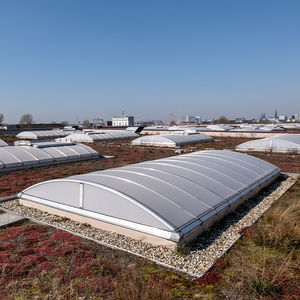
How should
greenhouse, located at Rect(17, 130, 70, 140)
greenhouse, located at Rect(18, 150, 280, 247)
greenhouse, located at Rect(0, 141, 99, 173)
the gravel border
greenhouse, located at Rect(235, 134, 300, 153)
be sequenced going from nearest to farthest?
the gravel border
greenhouse, located at Rect(18, 150, 280, 247)
greenhouse, located at Rect(0, 141, 99, 173)
greenhouse, located at Rect(235, 134, 300, 153)
greenhouse, located at Rect(17, 130, 70, 140)

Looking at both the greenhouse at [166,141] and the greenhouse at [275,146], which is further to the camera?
the greenhouse at [166,141]

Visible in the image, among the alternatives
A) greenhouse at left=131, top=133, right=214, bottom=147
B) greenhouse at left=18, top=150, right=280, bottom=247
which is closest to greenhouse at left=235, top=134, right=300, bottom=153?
greenhouse at left=131, top=133, right=214, bottom=147

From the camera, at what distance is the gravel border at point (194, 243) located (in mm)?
8258

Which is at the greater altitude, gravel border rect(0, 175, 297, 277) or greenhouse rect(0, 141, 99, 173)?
greenhouse rect(0, 141, 99, 173)

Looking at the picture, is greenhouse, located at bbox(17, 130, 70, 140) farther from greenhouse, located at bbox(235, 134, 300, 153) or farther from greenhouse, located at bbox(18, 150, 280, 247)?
greenhouse, located at bbox(18, 150, 280, 247)

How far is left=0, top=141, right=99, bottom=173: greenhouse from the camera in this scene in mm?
24766

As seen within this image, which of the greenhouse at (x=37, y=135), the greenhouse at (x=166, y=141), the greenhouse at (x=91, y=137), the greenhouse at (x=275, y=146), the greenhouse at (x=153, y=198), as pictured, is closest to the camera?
the greenhouse at (x=153, y=198)

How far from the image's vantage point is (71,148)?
104 feet

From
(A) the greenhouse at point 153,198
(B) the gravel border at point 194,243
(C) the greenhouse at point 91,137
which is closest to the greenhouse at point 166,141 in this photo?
(C) the greenhouse at point 91,137

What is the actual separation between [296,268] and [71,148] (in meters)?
27.8

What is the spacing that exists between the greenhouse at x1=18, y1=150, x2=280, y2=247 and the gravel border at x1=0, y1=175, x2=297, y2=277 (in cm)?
29

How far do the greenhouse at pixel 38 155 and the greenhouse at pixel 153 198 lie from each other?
12172 millimetres

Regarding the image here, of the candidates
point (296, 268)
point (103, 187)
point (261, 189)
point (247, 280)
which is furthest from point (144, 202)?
point (261, 189)

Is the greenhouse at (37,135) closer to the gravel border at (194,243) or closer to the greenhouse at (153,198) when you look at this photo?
the gravel border at (194,243)
